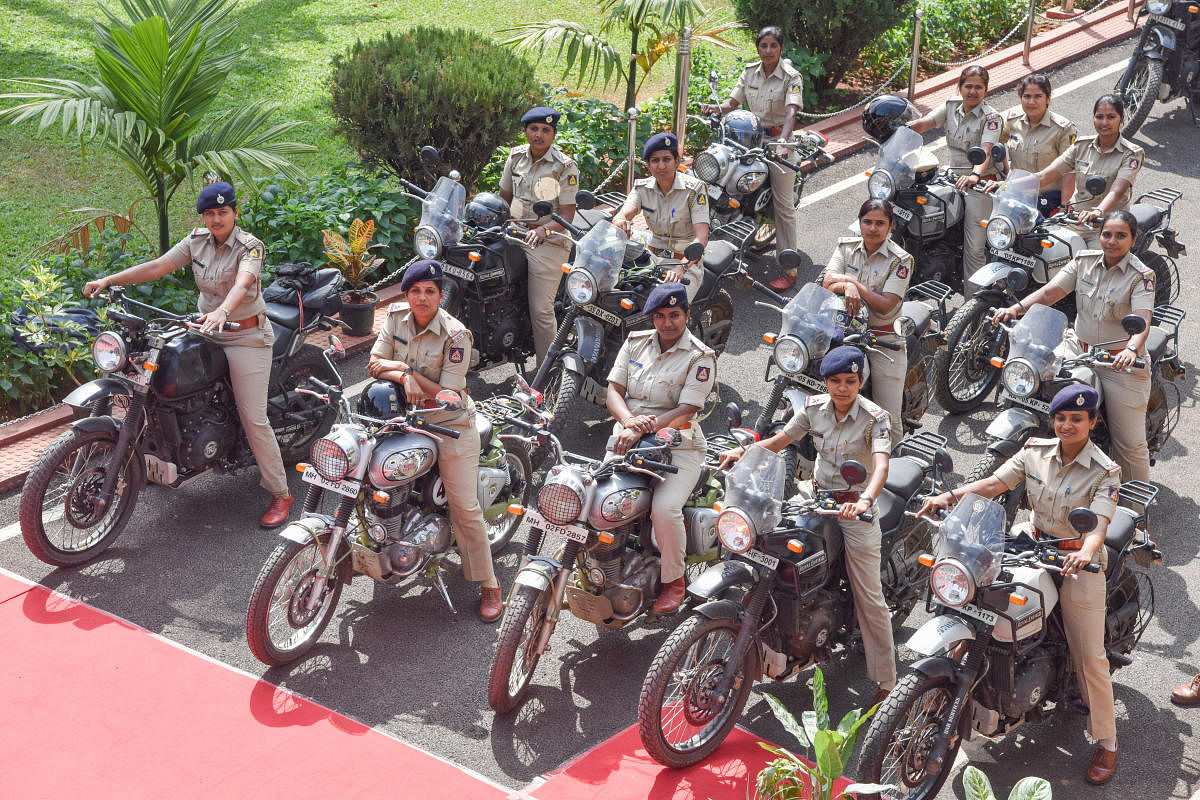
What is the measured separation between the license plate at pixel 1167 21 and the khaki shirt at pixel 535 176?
25.8 ft

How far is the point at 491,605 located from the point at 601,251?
2612mm

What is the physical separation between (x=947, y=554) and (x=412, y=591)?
3358 mm

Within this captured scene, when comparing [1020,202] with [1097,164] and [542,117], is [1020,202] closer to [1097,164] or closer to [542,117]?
[1097,164]

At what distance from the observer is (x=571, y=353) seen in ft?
31.6

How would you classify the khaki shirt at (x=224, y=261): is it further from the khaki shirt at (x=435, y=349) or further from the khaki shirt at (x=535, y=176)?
the khaki shirt at (x=535, y=176)

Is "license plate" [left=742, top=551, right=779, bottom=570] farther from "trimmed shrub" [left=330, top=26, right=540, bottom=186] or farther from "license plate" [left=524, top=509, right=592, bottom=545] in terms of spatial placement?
"trimmed shrub" [left=330, top=26, right=540, bottom=186]

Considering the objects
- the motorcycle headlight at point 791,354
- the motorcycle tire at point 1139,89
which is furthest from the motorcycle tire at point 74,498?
the motorcycle tire at point 1139,89

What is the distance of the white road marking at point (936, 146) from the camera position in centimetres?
1398

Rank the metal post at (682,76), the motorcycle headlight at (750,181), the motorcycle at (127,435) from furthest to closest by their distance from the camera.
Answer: the metal post at (682,76) → the motorcycle headlight at (750,181) → the motorcycle at (127,435)

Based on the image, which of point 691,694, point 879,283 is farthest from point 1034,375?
point 691,694

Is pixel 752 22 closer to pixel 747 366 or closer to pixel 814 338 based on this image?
pixel 747 366

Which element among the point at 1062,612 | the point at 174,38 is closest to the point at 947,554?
the point at 1062,612

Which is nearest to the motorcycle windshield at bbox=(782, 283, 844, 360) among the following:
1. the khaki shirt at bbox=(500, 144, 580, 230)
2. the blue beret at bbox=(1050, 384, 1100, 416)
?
the blue beret at bbox=(1050, 384, 1100, 416)

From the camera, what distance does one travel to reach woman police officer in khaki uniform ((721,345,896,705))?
23.7ft
